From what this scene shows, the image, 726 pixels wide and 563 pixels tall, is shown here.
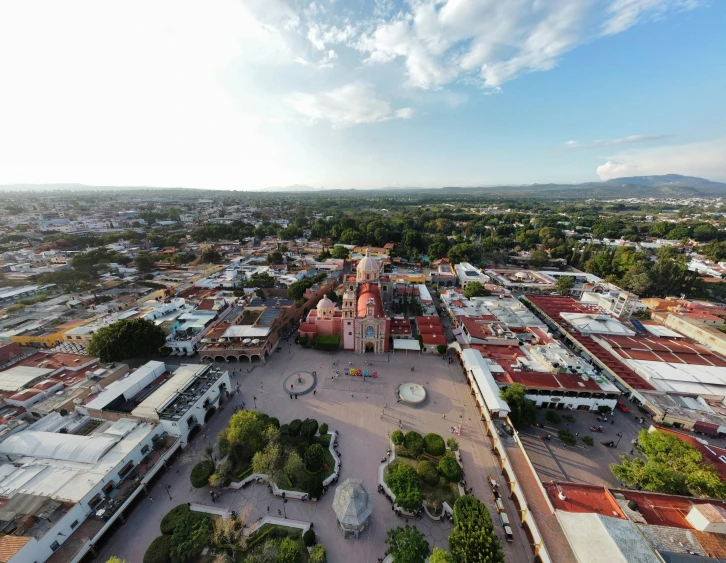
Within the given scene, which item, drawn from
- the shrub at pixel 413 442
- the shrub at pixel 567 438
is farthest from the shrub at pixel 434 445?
the shrub at pixel 567 438

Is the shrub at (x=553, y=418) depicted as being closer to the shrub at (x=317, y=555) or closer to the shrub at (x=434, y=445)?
the shrub at (x=434, y=445)

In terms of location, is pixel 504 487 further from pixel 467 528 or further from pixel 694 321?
pixel 694 321

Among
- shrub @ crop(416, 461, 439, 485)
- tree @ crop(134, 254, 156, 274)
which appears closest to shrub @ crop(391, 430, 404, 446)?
shrub @ crop(416, 461, 439, 485)

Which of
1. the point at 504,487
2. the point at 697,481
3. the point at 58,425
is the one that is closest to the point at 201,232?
the point at 58,425

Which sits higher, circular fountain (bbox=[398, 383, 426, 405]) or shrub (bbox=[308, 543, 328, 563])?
shrub (bbox=[308, 543, 328, 563])

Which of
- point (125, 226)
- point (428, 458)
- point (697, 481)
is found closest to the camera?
point (697, 481)

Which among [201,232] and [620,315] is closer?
[620,315]

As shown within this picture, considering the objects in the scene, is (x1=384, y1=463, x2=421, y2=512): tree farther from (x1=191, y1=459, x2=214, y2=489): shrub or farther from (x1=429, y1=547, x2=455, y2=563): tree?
(x1=191, y1=459, x2=214, y2=489): shrub
